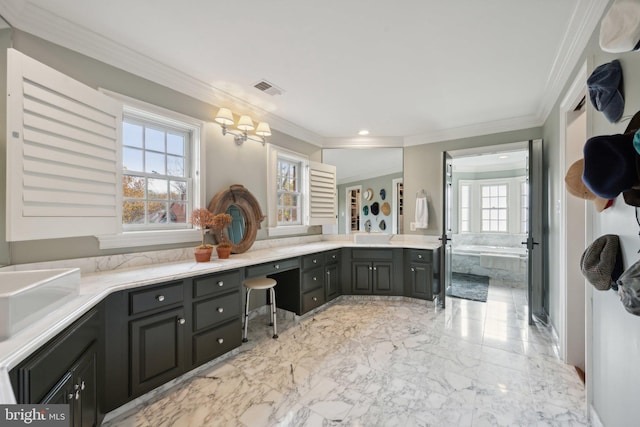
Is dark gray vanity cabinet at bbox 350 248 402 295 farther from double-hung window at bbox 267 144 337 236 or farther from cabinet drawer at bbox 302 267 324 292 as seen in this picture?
double-hung window at bbox 267 144 337 236

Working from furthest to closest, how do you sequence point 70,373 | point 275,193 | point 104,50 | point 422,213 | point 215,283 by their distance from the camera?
1. point 422,213
2. point 275,193
3. point 215,283
4. point 104,50
5. point 70,373

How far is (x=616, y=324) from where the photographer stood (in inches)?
51.6

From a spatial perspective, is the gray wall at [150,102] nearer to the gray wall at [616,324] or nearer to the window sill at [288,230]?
the window sill at [288,230]

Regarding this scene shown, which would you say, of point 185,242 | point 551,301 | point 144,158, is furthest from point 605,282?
point 144,158

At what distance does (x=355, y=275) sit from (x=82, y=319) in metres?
3.15

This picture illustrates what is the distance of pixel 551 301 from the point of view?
114 inches

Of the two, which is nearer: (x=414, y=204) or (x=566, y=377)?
(x=566, y=377)

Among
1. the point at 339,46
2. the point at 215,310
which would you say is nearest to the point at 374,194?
the point at 339,46

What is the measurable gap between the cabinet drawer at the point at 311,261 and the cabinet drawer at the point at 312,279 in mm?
65

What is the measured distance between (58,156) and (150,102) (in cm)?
101

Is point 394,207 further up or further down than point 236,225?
further up

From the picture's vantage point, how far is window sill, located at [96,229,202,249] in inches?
81.4

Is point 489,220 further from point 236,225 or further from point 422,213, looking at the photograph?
point 236,225

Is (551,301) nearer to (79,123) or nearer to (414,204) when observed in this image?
(414,204)
